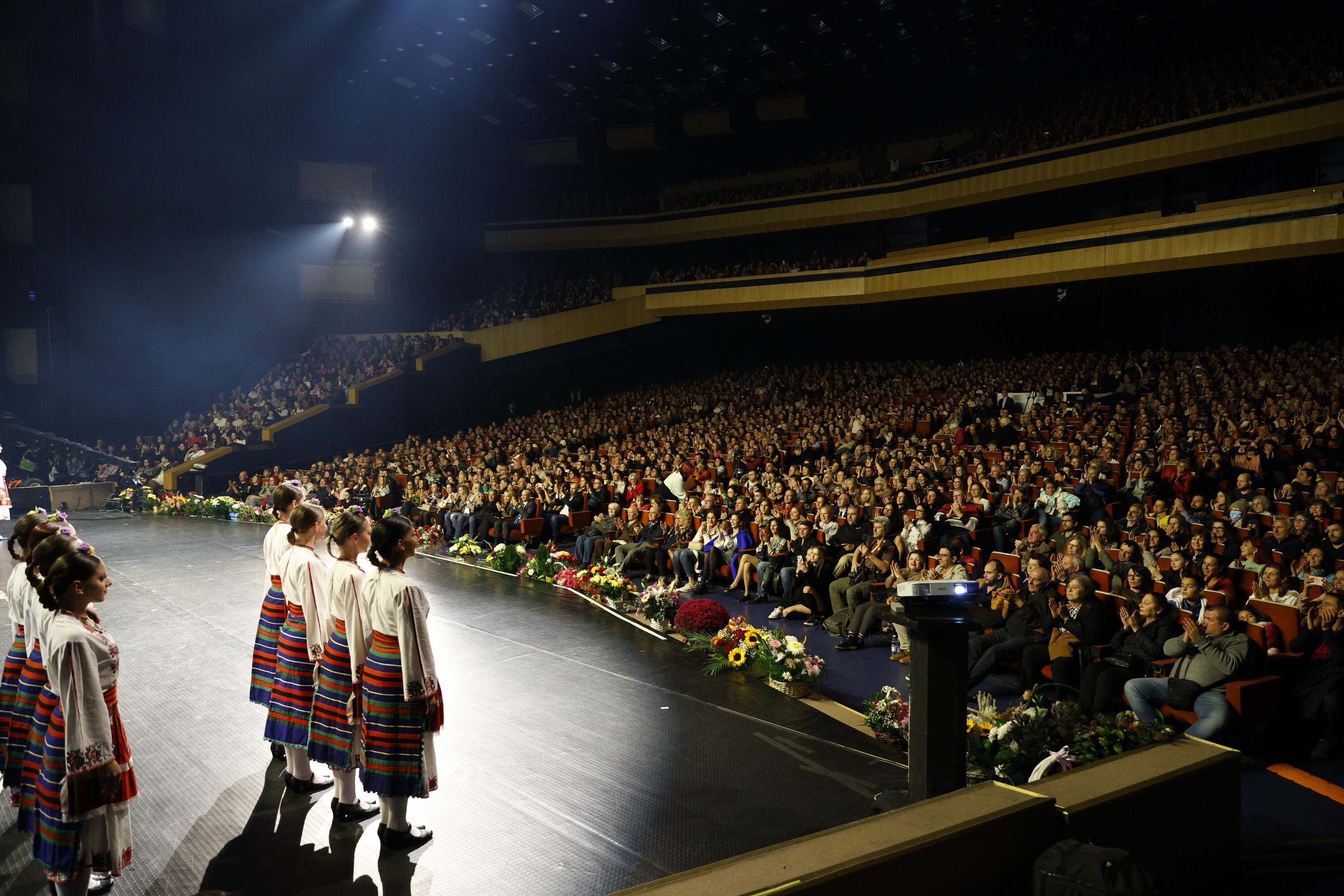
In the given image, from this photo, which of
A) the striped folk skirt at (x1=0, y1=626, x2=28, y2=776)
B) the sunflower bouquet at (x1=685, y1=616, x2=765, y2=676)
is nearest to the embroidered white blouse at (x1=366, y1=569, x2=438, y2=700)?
the striped folk skirt at (x1=0, y1=626, x2=28, y2=776)

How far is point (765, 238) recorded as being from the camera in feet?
83.8

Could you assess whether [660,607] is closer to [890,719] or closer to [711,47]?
[890,719]

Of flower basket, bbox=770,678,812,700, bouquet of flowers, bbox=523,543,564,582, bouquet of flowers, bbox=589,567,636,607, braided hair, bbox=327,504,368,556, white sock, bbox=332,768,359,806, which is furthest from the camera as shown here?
bouquet of flowers, bbox=523,543,564,582

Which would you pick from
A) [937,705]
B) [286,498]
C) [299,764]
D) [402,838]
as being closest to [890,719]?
[937,705]

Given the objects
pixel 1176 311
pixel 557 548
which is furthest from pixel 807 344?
pixel 557 548

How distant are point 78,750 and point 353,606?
1.07m

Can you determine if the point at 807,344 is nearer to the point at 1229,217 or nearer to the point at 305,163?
the point at 1229,217

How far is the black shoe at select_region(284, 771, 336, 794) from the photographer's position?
14.1 ft

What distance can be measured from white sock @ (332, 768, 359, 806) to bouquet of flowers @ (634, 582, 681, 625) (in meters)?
3.88

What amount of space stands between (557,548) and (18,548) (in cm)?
870

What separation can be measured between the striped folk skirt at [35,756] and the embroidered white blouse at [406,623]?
1.11 metres

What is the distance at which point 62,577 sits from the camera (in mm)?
2936

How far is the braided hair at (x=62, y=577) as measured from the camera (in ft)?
9.62

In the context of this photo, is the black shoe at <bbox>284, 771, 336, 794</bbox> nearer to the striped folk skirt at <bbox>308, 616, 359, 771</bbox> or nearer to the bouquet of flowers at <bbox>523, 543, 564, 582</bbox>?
the striped folk skirt at <bbox>308, 616, 359, 771</bbox>
